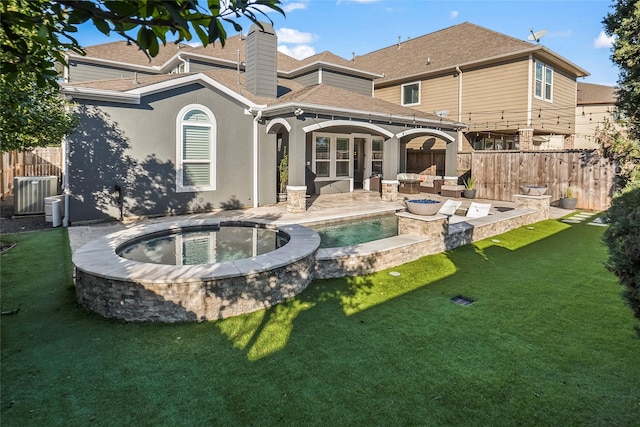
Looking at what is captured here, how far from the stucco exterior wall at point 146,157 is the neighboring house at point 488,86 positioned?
12.3 meters

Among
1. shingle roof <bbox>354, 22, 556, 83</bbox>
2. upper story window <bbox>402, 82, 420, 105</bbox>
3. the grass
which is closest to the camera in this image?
the grass

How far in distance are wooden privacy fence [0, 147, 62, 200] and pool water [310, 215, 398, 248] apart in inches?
419

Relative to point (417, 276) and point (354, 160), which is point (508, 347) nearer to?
point (417, 276)

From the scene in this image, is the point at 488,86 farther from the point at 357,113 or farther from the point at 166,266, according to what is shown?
the point at 166,266

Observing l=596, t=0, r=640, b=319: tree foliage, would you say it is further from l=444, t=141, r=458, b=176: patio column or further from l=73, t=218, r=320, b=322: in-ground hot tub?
l=444, t=141, r=458, b=176: patio column

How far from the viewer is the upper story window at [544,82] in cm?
1744

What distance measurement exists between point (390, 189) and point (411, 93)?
9600 mm

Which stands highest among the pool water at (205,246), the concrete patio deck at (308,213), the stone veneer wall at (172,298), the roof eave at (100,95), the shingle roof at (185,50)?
the shingle roof at (185,50)

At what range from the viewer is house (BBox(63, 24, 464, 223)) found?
9.86 m

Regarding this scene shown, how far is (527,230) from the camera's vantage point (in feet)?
33.8

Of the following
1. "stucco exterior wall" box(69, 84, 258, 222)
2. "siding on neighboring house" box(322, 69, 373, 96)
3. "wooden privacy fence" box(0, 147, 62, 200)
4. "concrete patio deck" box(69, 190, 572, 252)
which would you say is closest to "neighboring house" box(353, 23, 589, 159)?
"siding on neighboring house" box(322, 69, 373, 96)

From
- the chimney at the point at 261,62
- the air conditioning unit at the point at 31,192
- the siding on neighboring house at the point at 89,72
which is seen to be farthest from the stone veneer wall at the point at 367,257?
the siding on neighboring house at the point at 89,72

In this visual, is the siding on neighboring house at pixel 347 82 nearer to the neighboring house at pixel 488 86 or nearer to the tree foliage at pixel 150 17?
the neighboring house at pixel 488 86

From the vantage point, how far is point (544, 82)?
1788cm
